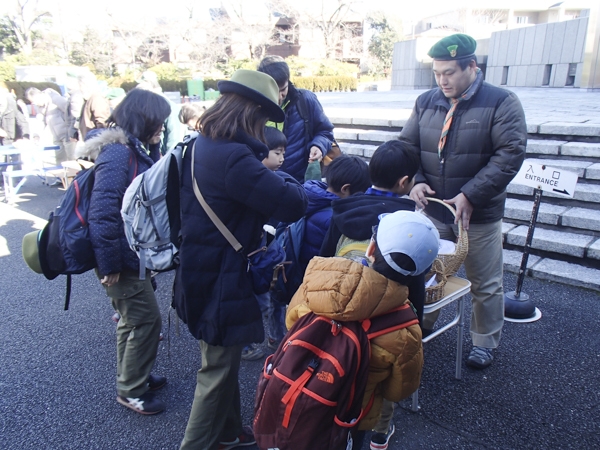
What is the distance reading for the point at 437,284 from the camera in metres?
2.32

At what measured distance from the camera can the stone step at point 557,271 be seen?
13.5 ft

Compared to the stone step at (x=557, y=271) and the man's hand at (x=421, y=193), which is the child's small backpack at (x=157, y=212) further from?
the stone step at (x=557, y=271)

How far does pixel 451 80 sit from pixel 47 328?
355cm

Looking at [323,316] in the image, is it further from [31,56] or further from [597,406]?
[31,56]

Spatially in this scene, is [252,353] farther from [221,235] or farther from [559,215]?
[559,215]

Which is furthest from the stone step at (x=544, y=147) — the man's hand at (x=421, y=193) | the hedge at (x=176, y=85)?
the hedge at (x=176, y=85)

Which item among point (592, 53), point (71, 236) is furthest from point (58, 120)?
point (592, 53)

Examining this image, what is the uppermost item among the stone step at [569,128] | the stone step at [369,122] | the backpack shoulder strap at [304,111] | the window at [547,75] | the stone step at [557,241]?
the window at [547,75]

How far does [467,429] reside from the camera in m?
2.51

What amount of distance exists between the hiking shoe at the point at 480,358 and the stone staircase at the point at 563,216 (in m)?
1.68

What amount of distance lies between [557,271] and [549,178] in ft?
4.29

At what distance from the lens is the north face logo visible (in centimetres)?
153

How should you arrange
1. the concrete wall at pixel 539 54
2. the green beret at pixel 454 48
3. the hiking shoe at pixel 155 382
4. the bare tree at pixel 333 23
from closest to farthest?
the green beret at pixel 454 48 → the hiking shoe at pixel 155 382 → the concrete wall at pixel 539 54 → the bare tree at pixel 333 23

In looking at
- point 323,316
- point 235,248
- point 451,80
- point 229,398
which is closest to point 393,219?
point 323,316
